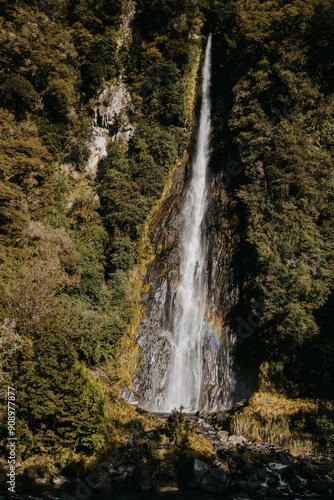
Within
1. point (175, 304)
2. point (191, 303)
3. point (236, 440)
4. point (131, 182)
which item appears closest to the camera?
point (236, 440)

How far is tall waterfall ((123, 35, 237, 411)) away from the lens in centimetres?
1934

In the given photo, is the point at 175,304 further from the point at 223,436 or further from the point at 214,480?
the point at 214,480

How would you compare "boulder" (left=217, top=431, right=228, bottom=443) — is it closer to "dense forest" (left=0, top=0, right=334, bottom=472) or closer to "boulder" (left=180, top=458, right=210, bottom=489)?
"boulder" (left=180, top=458, right=210, bottom=489)

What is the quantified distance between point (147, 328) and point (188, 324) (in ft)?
9.39

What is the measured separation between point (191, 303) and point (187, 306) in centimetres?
38

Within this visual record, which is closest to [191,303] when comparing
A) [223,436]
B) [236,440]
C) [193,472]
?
[223,436]

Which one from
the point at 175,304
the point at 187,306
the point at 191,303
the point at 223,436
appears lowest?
the point at 223,436

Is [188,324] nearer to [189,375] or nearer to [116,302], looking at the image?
[189,375]

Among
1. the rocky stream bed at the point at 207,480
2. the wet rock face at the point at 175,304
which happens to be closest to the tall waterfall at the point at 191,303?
the wet rock face at the point at 175,304

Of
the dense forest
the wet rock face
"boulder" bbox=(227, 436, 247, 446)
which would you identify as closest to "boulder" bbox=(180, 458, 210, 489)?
"boulder" bbox=(227, 436, 247, 446)

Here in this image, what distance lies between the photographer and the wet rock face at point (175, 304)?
63.2 feet

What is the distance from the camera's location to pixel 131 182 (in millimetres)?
26359

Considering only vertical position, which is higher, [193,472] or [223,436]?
[223,436]

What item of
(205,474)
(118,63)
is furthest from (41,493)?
(118,63)
